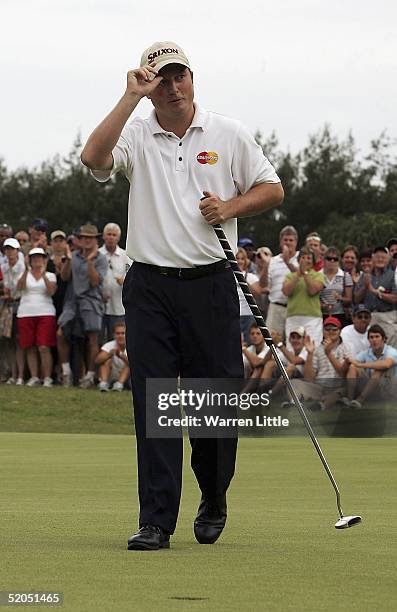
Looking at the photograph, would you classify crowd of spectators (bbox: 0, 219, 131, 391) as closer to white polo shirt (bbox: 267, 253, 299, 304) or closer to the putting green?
white polo shirt (bbox: 267, 253, 299, 304)

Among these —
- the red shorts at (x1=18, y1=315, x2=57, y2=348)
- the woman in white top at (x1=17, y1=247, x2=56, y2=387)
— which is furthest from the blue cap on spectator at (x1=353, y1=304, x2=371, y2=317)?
the red shorts at (x1=18, y1=315, x2=57, y2=348)

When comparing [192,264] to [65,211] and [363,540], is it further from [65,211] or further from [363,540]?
[65,211]

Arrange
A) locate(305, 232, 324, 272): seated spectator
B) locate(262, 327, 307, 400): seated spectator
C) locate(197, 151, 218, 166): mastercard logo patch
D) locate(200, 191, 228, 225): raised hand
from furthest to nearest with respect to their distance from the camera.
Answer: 1. locate(305, 232, 324, 272): seated spectator
2. locate(262, 327, 307, 400): seated spectator
3. locate(197, 151, 218, 166): mastercard logo patch
4. locate(200, 191, 228, 225): raised hand

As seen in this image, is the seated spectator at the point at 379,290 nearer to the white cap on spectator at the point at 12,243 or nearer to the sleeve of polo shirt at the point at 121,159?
the white cap on spectator at the point at 12,243

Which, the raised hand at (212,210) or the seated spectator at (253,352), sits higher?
the raised hand at (212,210)

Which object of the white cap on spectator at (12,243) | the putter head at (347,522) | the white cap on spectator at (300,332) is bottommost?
the white cap on spectator at (300,332)

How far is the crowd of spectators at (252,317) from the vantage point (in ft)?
59.4

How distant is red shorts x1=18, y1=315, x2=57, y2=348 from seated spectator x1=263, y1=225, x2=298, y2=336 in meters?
3.30

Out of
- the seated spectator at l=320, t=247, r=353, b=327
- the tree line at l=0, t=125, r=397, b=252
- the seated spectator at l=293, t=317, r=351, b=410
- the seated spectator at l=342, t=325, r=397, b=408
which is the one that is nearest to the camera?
the seated spectator at l=342, t=325, r=397, b=408

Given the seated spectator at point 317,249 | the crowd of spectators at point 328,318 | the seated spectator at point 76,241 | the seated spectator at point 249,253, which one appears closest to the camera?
the crowd of spectators at point 328,318

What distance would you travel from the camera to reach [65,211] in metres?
74.4

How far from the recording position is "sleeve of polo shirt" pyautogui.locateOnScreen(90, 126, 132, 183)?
693cm

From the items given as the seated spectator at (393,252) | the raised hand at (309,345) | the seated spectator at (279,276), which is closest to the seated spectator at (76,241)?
the seated spectator at (279,276)

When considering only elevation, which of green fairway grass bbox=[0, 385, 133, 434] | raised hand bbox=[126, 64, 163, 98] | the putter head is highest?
raised hand bbox=[126, 64, 163, 98]
